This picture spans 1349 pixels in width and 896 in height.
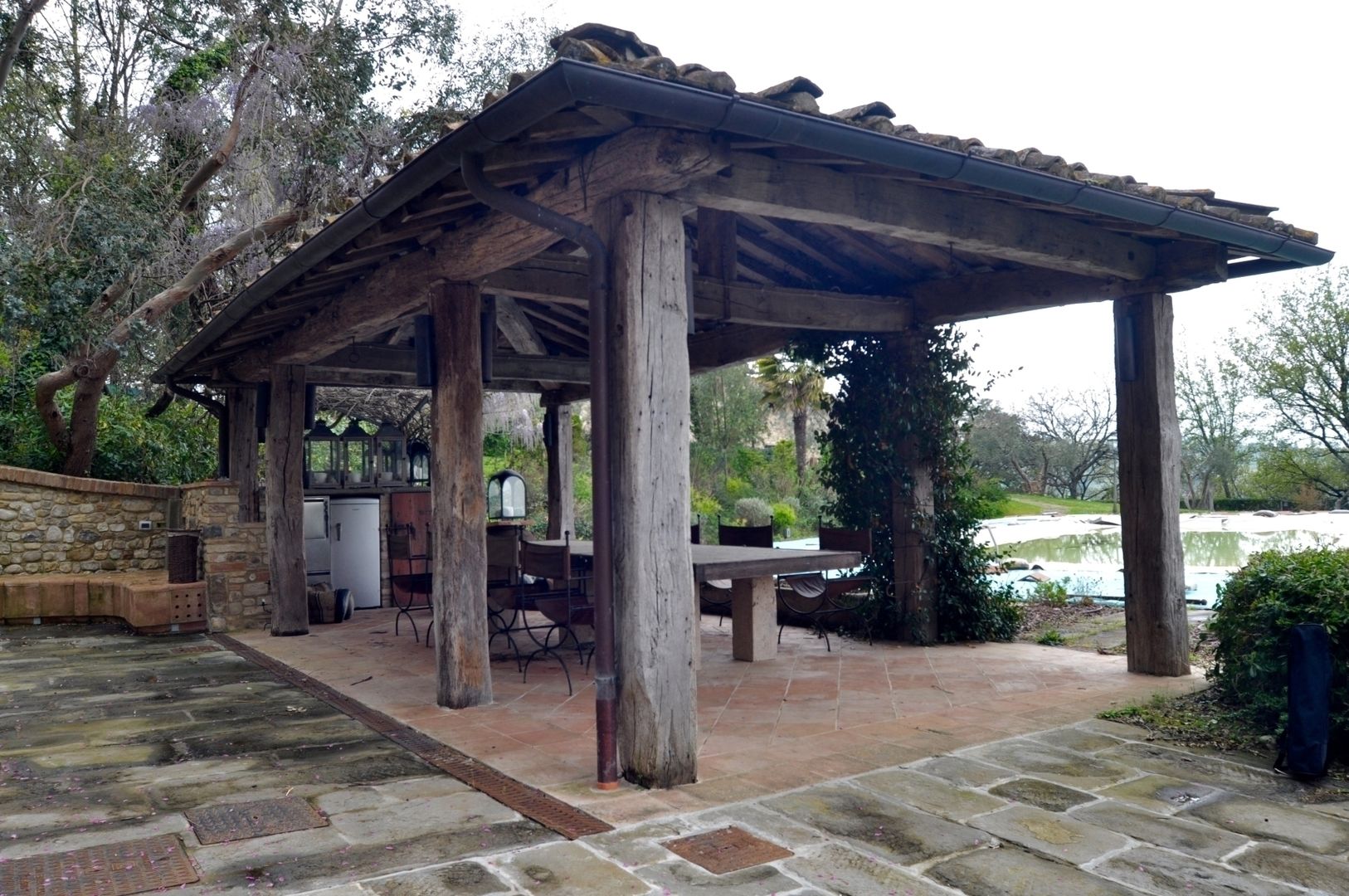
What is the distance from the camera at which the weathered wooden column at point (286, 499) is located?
309 inches

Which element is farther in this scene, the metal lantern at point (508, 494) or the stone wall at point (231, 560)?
the metal lantern at point (508, 494)

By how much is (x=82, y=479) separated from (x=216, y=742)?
22.5ft

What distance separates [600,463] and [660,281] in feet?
2.37

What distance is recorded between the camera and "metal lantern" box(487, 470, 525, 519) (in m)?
10.7

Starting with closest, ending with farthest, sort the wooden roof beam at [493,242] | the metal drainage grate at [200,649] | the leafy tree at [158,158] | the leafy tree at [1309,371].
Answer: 1. the wooden roof beam at [493,242]
2. the metal drainage grate at [200,649]
3. the leafy tree at [158,158]
4. the leafy tree at [1309,371]

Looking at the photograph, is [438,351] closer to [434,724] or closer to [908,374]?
[434,724]

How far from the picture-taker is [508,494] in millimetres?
10750

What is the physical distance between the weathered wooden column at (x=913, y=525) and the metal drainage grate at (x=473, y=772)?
380 centimetres

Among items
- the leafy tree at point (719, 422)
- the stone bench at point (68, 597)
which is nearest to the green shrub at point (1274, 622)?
the stone bench at point (68, 597)

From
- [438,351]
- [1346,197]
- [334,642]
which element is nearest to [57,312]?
[334,642]

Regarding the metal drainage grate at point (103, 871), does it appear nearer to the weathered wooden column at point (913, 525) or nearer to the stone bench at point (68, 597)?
the weathered wooden column at point (913, 525)

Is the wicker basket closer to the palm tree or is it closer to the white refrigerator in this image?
the white refrigerator

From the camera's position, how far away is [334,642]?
7.70m

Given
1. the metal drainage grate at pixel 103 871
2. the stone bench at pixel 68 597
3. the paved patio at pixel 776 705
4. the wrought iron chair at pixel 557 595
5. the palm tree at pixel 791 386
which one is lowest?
the paved patio at pixel 776 705
